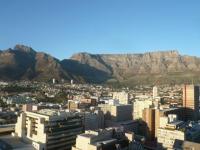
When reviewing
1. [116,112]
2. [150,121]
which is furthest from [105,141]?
[116,112]

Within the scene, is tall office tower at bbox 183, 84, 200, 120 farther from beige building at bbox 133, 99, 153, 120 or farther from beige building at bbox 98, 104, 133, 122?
beige building at bbox 98, 104, 133, 122

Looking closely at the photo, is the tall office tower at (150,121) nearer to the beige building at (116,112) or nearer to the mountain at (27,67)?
the beige building at (116,112)

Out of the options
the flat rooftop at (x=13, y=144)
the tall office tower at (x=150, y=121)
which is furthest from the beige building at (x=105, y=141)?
the tall office tower at (x=150, y=121)

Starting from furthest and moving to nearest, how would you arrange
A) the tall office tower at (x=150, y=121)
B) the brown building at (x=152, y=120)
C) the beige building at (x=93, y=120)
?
the tall office tower at (x=150, y=121) → the brown building at (x=152, y=120) → the beige building at (x=93, y=120)

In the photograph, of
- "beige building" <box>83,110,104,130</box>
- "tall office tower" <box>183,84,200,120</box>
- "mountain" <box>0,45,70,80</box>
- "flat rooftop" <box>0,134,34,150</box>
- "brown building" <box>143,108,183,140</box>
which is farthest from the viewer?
"mountain" <box>0,45,70,80</box>

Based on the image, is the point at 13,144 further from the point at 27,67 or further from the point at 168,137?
the point at 27,67

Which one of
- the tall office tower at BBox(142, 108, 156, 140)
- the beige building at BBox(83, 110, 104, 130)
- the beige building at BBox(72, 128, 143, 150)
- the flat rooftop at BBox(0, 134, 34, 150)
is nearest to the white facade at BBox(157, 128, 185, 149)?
the beige building at BBox(72, 128, 143, 150)
